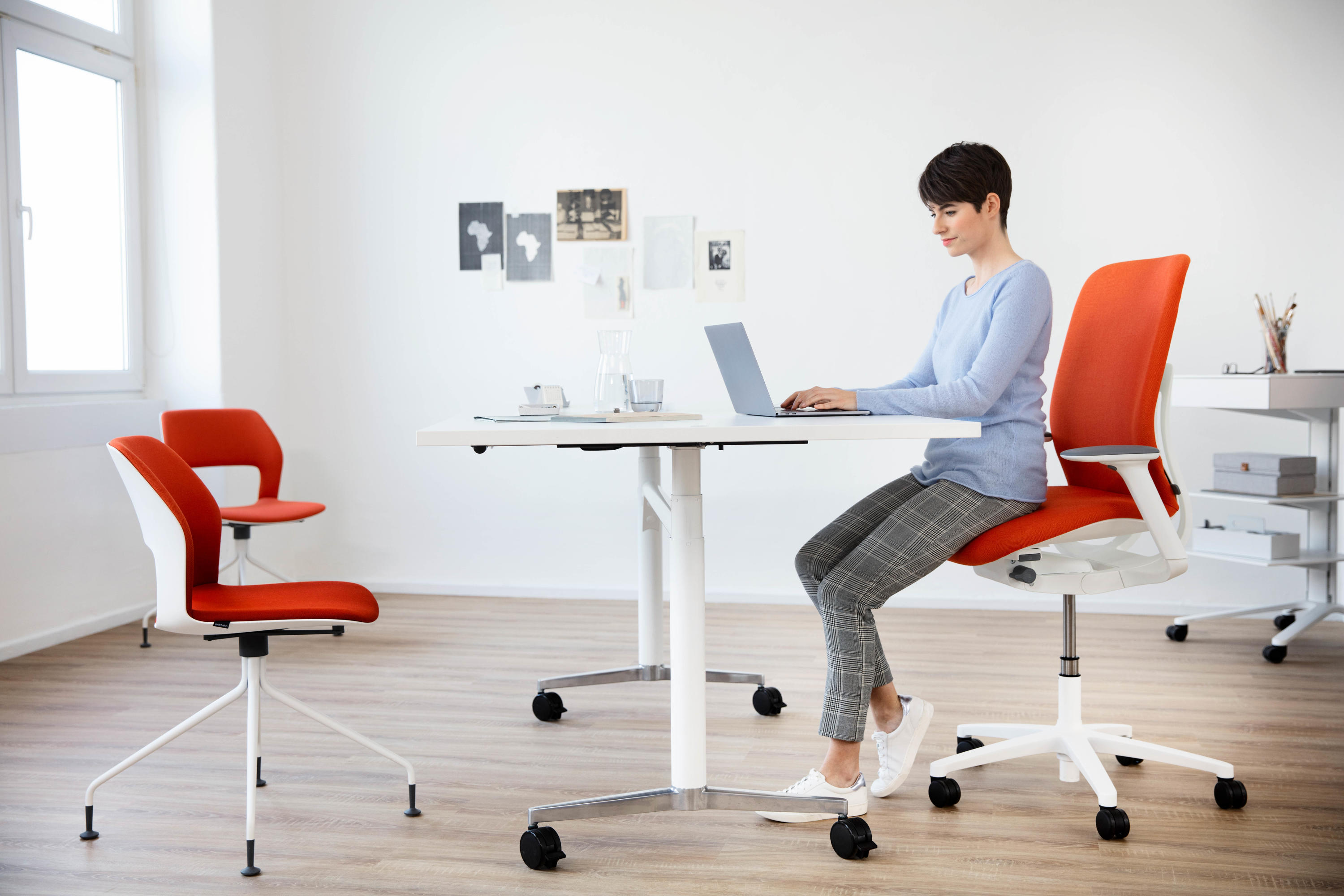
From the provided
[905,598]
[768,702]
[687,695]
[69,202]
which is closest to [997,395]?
[687,695]

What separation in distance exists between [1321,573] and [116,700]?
3.85 metres

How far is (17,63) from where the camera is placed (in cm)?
376

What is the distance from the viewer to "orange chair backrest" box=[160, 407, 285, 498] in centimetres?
386

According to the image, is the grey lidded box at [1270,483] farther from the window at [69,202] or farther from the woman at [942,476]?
the window at [69,202]

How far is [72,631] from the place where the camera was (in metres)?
3.83

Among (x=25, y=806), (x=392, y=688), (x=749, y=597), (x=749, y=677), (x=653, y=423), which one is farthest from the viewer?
(x=749, y=597)

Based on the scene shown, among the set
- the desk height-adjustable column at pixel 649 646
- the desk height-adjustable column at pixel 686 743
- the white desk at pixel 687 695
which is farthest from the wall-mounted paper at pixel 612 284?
the desk height-adjustable column at pixel 686 743

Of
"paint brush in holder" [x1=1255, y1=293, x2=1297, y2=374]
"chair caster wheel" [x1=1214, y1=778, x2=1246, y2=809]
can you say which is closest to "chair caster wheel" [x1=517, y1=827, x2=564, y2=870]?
"chair caster wheel" [x1=1214, y1=778, x2=1246, y2=809]

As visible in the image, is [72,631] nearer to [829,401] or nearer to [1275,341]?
[829,401]

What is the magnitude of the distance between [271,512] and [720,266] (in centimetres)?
198

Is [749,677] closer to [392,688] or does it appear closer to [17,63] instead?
[392,688]

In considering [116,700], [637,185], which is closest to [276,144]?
[637,185]

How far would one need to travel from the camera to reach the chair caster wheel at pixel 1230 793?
2.18 metres

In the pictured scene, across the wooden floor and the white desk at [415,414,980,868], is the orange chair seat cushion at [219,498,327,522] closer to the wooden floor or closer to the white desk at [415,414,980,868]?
the wooden floor
